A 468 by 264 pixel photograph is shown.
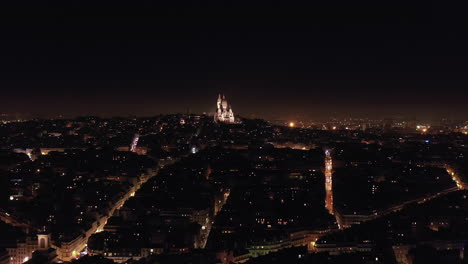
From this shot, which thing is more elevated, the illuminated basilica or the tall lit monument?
the illuminated basilica

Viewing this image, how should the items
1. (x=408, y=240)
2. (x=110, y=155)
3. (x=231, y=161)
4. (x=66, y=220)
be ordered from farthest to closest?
1. (x=110, y=155)
2. (x=231, y=161)
3. (x=66, y=220)
4. (x=408, y=240)

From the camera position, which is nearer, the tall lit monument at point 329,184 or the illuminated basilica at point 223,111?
the tall lit monument at point 329,184

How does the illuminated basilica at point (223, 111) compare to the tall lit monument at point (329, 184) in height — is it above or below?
above

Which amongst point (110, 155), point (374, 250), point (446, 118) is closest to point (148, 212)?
point (374, 250)

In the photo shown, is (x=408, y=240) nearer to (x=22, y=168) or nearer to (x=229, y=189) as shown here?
(x=229, y=189)

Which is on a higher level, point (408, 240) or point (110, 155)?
point (110, 155)

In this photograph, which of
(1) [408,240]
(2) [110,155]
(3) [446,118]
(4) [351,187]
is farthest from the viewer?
(3) [446,118]

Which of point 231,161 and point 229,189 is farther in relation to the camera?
point 231,161

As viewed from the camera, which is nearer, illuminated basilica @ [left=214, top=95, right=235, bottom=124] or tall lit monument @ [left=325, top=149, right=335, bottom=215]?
tall lit monument @ [left=325, top=149, right=335, bottom=215]
